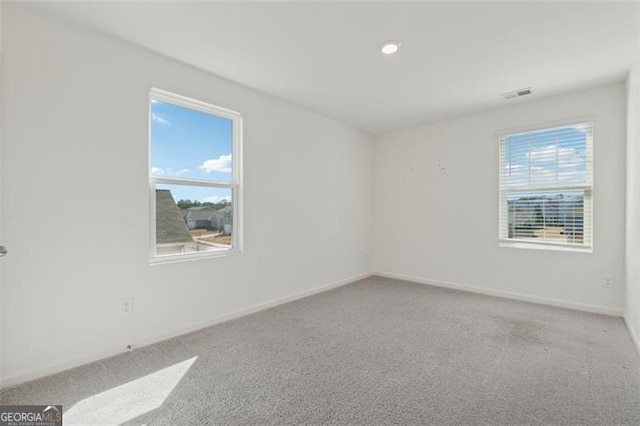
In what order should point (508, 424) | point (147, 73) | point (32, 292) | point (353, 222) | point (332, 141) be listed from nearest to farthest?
point (508, 424) → point (32, 292) → point (147, 73) → point (332, 141) → point (353, 222)

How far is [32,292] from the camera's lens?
1.95 meters

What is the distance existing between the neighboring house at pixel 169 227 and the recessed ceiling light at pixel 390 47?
2249 mm

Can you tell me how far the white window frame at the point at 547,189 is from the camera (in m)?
3.30

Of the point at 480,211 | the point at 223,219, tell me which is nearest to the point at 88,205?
the point at 223,219

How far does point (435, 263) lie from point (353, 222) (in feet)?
4.55

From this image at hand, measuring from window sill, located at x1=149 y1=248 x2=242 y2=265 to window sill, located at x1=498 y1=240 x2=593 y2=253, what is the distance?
338 centimetres

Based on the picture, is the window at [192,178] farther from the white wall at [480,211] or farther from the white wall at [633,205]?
the white wall at [633,205]

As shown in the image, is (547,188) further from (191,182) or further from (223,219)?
(191,182)

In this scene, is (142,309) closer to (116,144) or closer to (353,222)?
(116,144)

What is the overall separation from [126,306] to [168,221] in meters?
0.76

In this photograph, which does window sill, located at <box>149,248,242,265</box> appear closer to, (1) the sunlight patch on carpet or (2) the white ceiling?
(1) the sunlight patch on carpet

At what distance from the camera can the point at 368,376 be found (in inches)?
79.1

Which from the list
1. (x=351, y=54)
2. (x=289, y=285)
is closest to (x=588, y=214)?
(x=351, y=54)

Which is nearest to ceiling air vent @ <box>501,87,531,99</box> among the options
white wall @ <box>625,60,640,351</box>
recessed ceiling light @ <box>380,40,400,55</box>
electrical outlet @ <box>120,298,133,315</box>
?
white wall @ <box>625,60,640,351</box>
